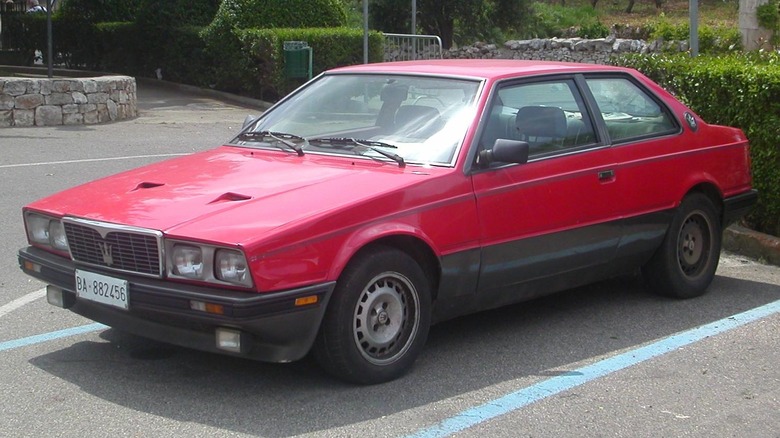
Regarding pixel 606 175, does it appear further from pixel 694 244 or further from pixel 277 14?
pixel 277 14

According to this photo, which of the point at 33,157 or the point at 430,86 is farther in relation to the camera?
the point at 33,157

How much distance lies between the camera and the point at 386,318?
5156 millimetres

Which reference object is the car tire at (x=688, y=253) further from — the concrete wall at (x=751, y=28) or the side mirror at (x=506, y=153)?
the concrete wall at (x=751, y=28)

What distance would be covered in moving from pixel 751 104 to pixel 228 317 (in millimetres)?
5369

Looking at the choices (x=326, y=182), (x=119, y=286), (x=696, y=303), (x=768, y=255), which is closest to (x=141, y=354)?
(x=119, y=286)

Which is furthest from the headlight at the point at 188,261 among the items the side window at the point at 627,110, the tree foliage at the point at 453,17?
the tree foliage at the point at 453,17

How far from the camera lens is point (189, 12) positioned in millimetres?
23625

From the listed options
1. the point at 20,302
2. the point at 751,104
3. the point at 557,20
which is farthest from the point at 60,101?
the point at 557,20

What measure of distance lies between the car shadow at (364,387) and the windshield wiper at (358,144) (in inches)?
41.1

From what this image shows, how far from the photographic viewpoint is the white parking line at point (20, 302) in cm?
646

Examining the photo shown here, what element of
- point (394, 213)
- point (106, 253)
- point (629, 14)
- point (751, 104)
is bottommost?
point (106, 253)

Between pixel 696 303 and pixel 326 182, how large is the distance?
284 cm

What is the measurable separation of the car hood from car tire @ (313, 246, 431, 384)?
1.08 ft

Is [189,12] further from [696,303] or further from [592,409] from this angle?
[592,409]
